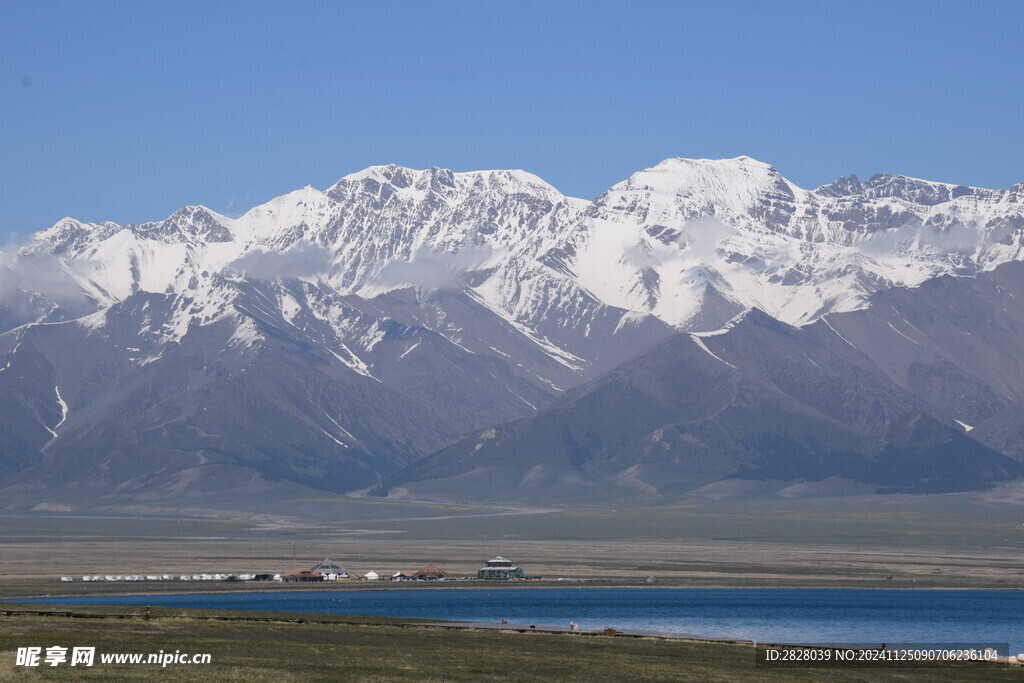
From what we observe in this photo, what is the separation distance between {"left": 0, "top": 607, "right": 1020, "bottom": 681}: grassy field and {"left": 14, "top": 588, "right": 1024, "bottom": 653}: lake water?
841 inches

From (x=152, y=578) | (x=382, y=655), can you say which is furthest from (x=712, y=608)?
(x=152, y=578)

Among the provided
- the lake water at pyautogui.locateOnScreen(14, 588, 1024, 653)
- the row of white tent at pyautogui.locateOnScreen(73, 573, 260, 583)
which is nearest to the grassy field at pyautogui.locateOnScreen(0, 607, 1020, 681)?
the lake water at pyautogui.locateOnScreen(14, 588, 1024, 653)

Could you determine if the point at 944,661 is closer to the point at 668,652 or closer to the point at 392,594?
the point at 668,652

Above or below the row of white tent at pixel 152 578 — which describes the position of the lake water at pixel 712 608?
below

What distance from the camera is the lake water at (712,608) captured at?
432 ft

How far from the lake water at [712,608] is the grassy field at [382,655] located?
70.1ft

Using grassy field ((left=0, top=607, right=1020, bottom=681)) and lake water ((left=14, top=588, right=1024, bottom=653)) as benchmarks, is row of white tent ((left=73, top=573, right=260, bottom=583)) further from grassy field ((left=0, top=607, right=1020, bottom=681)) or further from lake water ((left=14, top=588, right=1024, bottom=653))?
grassy field ((left=0, top=607, right=1020, bottom=681))

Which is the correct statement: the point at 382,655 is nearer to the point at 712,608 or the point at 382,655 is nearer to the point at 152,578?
the point at 712,608

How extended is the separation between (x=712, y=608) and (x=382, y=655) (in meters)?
66.7

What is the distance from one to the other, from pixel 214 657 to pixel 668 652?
2999cm

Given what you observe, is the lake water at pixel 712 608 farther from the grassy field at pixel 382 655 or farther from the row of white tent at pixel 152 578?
the grassy field at pixel 382 655

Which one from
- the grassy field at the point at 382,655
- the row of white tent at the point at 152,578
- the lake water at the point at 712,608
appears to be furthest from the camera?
the row of white tent at the point at 152,578

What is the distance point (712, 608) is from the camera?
6211 inches

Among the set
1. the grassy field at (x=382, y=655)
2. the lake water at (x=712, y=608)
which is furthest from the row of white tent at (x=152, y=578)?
the grassy field at (x=382, y=655)
